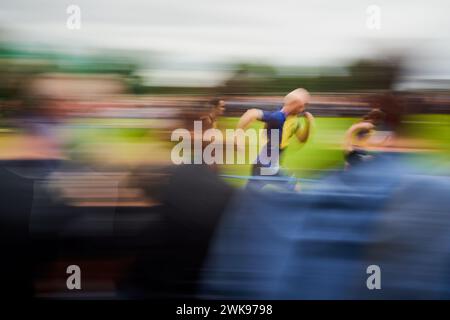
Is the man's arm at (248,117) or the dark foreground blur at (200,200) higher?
the man's arm at (248,117)

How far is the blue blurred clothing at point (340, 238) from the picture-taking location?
244 centimetres

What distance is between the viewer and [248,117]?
242 cm

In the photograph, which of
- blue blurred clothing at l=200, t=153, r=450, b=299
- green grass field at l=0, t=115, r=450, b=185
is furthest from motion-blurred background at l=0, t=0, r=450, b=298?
blue blurred clothing at l=200, t=153, r=450, b=299

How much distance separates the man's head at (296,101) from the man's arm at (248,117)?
0.11 m

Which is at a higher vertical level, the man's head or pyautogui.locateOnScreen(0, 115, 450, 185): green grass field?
the man's head

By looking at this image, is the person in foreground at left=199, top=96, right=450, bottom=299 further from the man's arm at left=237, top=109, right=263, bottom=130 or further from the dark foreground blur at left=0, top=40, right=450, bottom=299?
the man's arm at left=237, top=109, right=263, bottom=130

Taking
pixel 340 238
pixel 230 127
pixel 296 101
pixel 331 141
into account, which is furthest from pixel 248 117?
pixel 340 238

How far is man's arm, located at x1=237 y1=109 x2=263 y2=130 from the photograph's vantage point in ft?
7.94

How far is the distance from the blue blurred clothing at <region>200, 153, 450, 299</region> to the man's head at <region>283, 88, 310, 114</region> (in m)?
0.31

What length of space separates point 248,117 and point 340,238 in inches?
24.9

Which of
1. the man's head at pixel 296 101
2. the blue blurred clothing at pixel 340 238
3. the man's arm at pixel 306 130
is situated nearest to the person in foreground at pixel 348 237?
the blue blurred clothing at pixel 340 238

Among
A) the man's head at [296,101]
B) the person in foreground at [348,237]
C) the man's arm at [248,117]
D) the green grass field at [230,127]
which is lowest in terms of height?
the person in foreground at [348,237]

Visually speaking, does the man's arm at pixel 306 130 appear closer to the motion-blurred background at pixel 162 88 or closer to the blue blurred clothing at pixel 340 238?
the motion-blurred background at pixel 162 88

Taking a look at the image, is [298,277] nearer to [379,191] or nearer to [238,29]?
[379,191]
